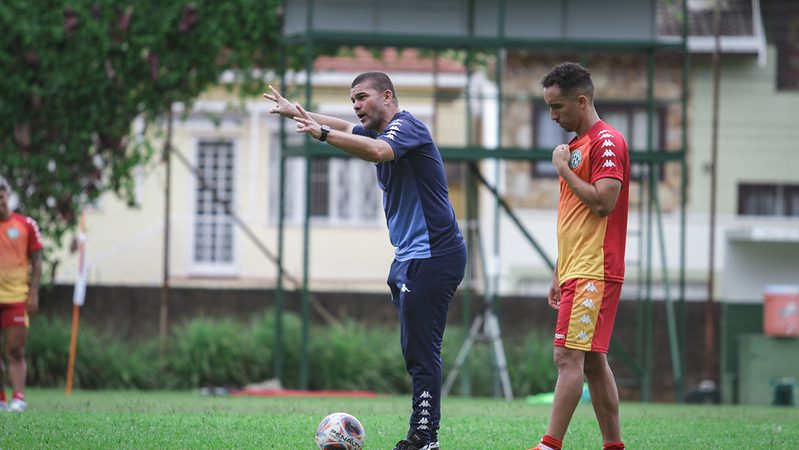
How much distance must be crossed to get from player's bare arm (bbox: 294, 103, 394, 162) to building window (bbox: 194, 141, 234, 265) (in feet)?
53.9

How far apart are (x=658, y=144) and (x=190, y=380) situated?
12648 millimetres

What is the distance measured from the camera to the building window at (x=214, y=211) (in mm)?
26250

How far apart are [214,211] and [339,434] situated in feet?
63.4

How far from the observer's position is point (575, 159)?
26.6ft

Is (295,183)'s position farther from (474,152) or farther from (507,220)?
(474,152)

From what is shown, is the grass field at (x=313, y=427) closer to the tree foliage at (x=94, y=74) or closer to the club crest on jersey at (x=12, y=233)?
the club crest on jersey at (x=12, y=233)

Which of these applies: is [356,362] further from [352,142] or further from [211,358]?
[352,142]

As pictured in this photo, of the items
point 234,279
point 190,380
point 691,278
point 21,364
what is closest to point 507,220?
point 691,278

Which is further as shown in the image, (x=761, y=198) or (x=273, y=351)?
(x=761, y=198)

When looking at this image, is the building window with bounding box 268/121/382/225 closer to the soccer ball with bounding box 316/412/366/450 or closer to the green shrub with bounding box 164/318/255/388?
the green shrub with bounding box 164/318/255/388

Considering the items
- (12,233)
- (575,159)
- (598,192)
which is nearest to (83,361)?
(12,233)

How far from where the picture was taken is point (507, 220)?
90.6 ft

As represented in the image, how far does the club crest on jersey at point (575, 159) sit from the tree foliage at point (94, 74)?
13.0m

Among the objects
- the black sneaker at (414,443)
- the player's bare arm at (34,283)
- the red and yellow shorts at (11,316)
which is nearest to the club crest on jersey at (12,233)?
the player's bare arm at (34,283)
